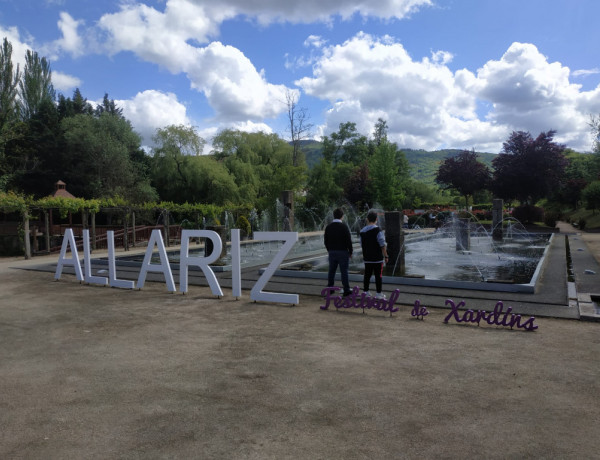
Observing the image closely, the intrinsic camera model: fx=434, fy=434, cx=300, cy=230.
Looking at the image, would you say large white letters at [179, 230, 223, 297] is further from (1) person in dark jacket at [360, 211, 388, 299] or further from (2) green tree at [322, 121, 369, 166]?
(2) green tree at [322, 121, 369, 166]

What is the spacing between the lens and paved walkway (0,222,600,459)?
10.6 ft

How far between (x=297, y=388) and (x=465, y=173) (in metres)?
44.1

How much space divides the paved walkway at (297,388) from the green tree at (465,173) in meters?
40.3

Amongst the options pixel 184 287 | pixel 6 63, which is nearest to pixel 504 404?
pixel 184 287

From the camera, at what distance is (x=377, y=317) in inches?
286

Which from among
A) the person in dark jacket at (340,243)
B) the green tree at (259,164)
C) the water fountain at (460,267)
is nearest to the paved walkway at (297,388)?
the person in dark jacket at (340,243)

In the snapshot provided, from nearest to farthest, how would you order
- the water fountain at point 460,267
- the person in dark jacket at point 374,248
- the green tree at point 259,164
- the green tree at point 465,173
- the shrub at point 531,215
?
the person in dark jacket at point 374,248 < the water fountain at point 460,267 < the green tree at point 259,164 < the shrub at point 531,215 < the green tree at point 465,173

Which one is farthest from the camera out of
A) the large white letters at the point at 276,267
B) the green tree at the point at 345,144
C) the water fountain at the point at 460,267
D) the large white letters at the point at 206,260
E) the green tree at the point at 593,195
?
the green tree at the point at 345,144

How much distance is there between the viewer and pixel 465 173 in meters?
44.3

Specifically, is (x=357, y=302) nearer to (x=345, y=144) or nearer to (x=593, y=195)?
(x=593, y=195)

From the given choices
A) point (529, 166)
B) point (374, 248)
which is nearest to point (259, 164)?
point (529, 166)

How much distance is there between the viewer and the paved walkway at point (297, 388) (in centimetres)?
322

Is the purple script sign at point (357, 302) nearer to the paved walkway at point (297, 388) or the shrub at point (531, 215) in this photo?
the paved walkway at point (297, 388)

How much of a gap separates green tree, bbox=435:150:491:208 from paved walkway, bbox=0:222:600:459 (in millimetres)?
40284
